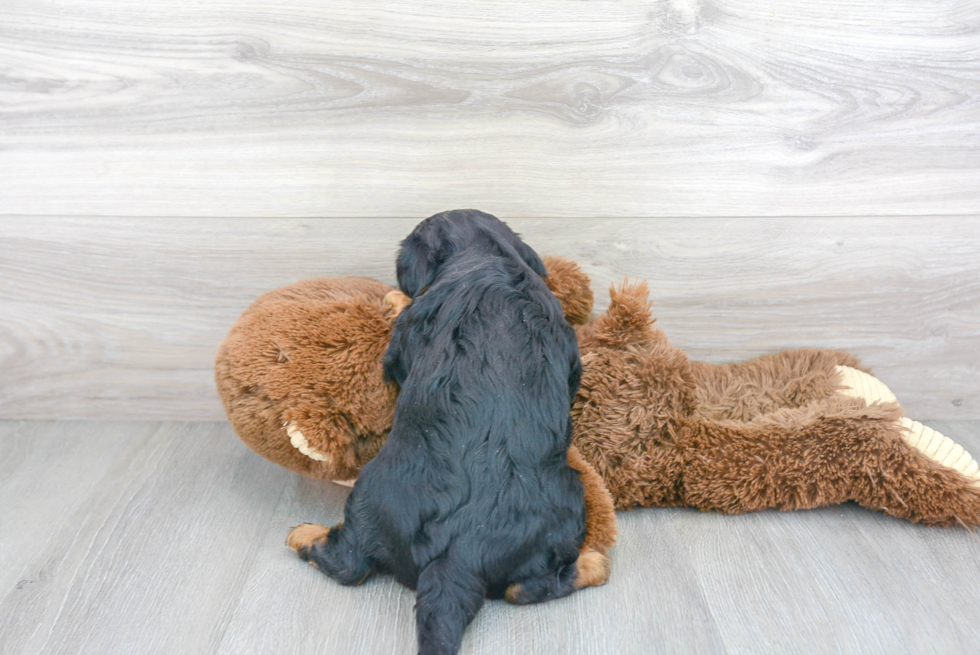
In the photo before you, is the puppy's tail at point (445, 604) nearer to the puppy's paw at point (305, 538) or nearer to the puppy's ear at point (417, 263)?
the puppy's paw at point (305, 538)

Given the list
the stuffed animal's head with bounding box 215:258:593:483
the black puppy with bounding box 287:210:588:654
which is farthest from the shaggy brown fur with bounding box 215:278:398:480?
the black puppy with bounding box 287:210:588:654

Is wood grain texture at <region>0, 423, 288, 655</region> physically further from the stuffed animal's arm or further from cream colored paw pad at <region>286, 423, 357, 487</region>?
the stuffed animal's arm

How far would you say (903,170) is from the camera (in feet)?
5.94

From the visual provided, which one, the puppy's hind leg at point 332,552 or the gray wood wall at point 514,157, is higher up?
the gray wood wall at point 514,157

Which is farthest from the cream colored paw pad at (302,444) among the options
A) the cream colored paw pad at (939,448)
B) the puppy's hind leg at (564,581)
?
the cream colored paw pad at (939,448)

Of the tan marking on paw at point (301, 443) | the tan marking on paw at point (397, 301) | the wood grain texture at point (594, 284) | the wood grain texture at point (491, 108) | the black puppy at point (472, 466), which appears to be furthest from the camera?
the wood grain texture at point (594, 284)

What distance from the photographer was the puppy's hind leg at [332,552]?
1.35 metres

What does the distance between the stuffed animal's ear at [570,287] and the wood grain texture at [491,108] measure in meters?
0.19

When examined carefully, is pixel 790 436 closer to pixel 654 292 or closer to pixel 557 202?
pixel 654 292

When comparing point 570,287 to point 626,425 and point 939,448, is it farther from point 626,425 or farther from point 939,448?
point 939,448

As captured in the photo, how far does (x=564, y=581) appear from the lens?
4.36 feet

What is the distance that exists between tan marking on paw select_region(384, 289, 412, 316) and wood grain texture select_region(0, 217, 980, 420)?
277mm

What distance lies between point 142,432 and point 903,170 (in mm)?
2185

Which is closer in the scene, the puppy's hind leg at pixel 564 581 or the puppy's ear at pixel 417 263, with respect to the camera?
the puppy's hind leg at pixel 564 581
